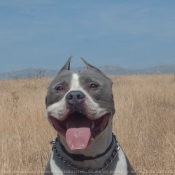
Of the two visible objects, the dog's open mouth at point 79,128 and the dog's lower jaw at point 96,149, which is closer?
the dog's open mouth at point 79,128

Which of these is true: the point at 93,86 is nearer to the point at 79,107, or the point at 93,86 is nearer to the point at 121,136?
the point at 79,107

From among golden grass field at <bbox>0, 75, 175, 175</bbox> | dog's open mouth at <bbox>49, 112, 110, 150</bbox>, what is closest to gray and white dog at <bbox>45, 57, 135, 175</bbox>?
dog's open mouth at <bbox>49, 112, 110, 150</bbox>

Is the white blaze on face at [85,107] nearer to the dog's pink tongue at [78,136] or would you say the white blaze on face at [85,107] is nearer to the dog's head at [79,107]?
the dog's head at [79,107]

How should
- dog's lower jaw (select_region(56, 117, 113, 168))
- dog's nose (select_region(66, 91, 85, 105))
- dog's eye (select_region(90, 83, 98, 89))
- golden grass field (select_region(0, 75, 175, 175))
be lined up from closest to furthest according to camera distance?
dog's nose (select_region(66, 91, 85, 105)), dog's lower jaw (select_region(56, 117, 113, 168)), dog's eye (select_region(90, 83, 98, 89)), golden grass field (select_region(0, 75, 175, 175))

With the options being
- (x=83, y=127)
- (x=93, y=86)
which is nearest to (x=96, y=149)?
(x=83, y=127)

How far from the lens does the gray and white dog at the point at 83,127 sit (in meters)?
2.83

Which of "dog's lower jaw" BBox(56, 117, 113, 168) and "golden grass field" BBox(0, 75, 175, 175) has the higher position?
"dog's lower jaw" BBox(56, 117, 113, 168)

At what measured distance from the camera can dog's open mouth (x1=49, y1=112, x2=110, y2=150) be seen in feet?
9.28

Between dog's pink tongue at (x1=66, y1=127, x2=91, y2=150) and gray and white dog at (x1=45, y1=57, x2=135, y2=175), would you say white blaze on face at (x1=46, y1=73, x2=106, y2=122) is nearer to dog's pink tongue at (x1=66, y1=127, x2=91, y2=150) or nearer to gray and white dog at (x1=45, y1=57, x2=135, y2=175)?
gray and white dog at (x1=45, y1=57, x2=135, y2=175)

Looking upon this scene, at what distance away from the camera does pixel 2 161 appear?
4512 mm

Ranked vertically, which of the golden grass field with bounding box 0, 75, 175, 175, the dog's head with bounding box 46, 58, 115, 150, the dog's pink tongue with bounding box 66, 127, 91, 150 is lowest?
the golden grass field with bounding box 0, 75, 175, 175

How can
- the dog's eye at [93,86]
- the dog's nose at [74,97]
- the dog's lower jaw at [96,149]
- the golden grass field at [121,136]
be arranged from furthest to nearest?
the golden grass field at [121,136] < the dog's eye at [93,86] < the dog's lower jaw at [96,149] < the dog's nose at [74,97]

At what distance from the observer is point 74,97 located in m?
2.80

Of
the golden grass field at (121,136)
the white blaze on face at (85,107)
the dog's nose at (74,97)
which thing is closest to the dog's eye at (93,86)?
the white blaze on face at (85,107)
